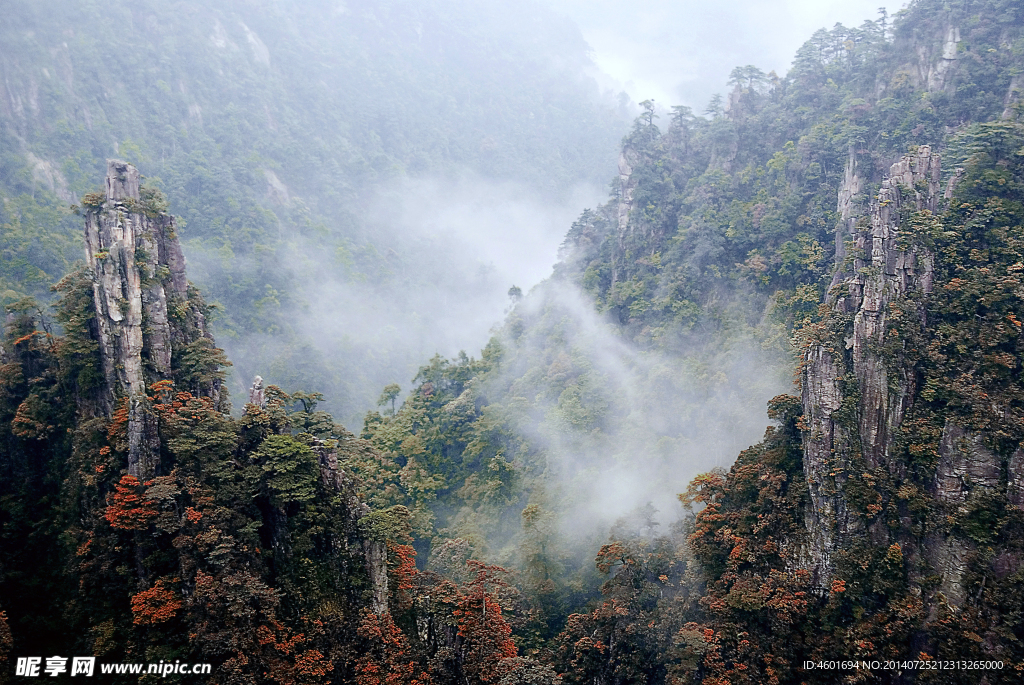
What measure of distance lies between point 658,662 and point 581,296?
30.3 m

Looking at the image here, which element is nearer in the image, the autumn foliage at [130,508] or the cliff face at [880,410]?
the cliff face at [880,410]

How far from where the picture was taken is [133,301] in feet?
93.7

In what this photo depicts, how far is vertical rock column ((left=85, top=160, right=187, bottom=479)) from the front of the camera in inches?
1103

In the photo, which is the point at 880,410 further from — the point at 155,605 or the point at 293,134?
the point at 293,134

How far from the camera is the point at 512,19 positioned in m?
130

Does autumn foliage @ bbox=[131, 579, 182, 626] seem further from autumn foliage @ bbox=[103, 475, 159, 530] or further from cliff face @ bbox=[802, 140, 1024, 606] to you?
cliff face @ bbox=[802, 140, 1024, 606]

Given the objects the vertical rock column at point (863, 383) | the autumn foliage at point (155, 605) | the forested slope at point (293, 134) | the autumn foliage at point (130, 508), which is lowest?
the autumn foliage at point (155, 605)

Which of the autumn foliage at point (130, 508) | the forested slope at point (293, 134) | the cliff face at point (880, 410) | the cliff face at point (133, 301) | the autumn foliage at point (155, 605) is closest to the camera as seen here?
the cliff face at point (880, 410)

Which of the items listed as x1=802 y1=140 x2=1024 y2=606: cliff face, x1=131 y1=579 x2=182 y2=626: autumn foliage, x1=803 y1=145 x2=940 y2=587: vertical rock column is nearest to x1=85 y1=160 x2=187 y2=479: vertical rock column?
x1=131 y1=579 x2=182 y2=626: autumn foliage

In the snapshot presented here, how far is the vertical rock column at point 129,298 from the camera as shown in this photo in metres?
28.0

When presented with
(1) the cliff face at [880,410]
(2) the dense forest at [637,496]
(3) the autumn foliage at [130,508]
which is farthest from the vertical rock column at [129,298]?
(1) the cliff face at [880,410]

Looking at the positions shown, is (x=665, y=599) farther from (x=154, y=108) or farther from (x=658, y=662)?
(x=154, y=108)

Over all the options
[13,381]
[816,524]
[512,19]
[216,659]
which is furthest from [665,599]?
[512,19]

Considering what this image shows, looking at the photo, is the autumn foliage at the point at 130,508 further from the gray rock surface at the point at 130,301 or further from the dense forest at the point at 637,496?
the gray rock surface at the point at 130,301
